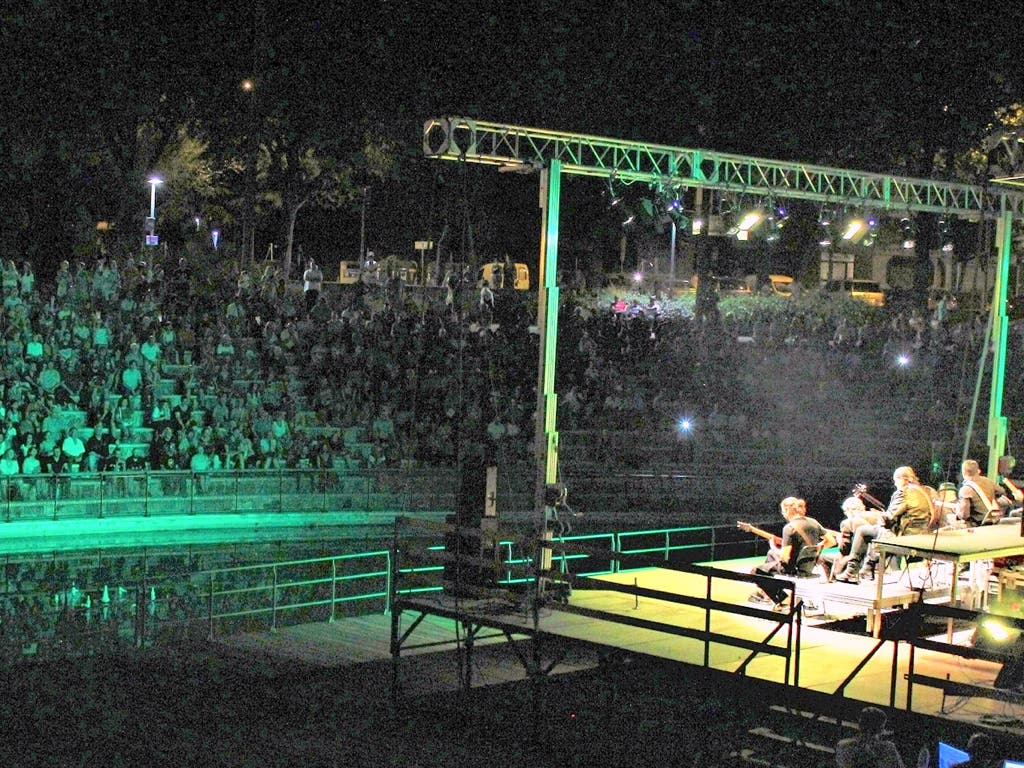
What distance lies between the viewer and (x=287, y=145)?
125ft

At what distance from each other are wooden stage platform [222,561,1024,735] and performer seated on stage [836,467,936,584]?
0.47m

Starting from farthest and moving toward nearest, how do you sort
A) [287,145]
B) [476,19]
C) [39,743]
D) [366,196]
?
[366,196] → [287,145] → [476,19] → [39,743]

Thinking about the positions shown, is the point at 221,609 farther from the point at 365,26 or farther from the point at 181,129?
the point at 181,129

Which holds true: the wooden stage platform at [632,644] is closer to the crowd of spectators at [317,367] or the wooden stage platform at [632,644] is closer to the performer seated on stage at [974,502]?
the performer seated on stage at [974,502]

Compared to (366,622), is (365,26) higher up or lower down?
higher up

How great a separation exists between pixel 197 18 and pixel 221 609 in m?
23.4

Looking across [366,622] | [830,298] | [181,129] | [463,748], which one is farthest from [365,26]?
[463,748]

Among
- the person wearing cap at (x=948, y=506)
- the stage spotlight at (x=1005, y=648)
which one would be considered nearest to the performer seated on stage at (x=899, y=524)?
the person wearing cap at (x=948, y=506)

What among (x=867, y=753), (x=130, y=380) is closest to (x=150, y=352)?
(x=130, y=380)

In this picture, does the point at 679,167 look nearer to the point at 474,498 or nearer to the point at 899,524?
the point at 899,524

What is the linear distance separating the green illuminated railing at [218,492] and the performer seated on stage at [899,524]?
6.78m

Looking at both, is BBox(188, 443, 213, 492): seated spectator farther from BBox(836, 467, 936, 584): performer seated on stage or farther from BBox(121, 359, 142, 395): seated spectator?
BBox(836, 467, 936, 584): performer seated on stage

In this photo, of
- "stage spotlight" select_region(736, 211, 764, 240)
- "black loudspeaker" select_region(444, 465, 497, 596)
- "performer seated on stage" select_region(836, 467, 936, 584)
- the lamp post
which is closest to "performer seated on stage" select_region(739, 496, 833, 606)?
"performer seated on stage" select_region(836, 467, 936, 584)

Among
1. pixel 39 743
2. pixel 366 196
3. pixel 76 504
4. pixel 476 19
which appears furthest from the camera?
pixel 366 196
